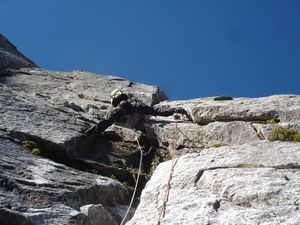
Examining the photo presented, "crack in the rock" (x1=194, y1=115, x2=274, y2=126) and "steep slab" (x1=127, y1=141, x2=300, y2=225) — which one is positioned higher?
"crack in the rock" (x1=194, y1=115, x2=274, y2=126)

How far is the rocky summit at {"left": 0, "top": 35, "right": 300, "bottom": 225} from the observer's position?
6.17m

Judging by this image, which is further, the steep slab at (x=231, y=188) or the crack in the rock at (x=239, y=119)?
the crack in the rock at (x=239, y=119)

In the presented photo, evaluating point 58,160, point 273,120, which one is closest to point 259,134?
point 273,120

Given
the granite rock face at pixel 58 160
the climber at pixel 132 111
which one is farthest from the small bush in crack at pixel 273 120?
the granite rock face at pixel 58 160

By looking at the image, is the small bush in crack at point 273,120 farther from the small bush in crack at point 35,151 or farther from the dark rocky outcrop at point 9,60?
the dark rocky outcrop at point 9,60

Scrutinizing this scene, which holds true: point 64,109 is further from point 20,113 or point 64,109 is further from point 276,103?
point 276,103

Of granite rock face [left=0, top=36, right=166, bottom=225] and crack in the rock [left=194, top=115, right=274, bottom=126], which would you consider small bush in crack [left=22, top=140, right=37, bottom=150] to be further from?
crack in the rock [left=194, top=115, right=274, bottom=126]

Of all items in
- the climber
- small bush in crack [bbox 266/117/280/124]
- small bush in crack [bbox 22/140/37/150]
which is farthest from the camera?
the climber

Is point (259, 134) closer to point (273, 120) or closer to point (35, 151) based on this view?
point (273, 120)

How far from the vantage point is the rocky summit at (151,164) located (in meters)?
6.17

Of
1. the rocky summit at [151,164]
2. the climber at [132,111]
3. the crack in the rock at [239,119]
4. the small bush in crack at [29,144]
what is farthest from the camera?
the climber at [132,111]

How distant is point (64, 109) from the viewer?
1459cm

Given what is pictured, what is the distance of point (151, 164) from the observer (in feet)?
39.8

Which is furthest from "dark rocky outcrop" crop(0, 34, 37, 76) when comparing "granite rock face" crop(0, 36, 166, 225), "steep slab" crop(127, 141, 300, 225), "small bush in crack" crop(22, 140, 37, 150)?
"steep slab" crop(127, 141, 300, 225)
